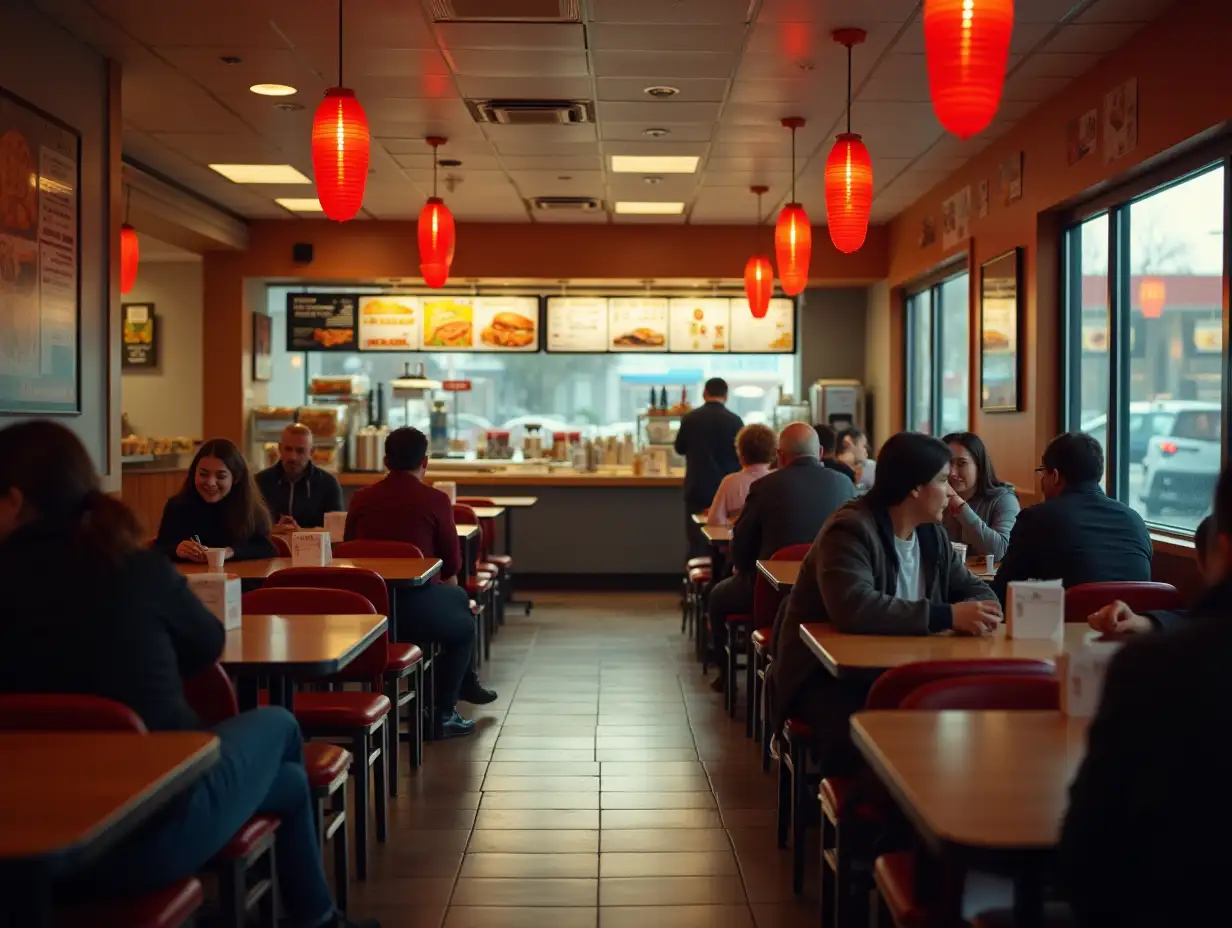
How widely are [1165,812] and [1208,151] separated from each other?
4048 millimetres

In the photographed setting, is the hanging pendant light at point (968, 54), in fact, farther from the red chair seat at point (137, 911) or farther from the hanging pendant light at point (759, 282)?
the hanging pendant light at point (759, 282)

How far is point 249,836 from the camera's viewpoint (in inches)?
92.5

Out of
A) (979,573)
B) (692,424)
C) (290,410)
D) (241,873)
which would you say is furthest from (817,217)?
(241,873)

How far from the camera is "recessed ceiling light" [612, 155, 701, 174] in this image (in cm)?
737

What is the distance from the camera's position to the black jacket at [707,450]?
8.40 metres

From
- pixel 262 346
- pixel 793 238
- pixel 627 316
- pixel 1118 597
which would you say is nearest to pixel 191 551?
pixel 1118 597

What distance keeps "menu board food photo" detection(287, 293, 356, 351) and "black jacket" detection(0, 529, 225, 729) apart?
8144 mm

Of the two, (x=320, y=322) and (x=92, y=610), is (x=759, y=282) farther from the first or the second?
(x=92, y=610)

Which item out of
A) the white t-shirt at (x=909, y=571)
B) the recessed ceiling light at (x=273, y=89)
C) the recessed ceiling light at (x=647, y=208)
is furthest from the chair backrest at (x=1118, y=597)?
the recessed ceiling light at (x=647, y=208)

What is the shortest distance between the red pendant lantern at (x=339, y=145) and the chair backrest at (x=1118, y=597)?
2.71 meters

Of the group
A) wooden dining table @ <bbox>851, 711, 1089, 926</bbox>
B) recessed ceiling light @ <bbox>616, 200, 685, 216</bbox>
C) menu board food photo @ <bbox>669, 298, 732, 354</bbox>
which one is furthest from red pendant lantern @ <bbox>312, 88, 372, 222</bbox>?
menu board food photo @ <bbox>669, 298, 732, 354</bbox>

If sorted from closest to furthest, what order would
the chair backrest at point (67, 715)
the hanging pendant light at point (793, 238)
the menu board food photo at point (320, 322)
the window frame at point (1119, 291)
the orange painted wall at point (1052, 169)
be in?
the chair backrest at point (67, 715), the orange painted wall at point (1052, 169), the window frame at point (1119, 291), the hanging pendant light at point (793, 238), the menu board food photo at point (320, 322)

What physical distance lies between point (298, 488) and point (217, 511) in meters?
1.51

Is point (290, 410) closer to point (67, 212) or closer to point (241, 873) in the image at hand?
point (67, 212)
